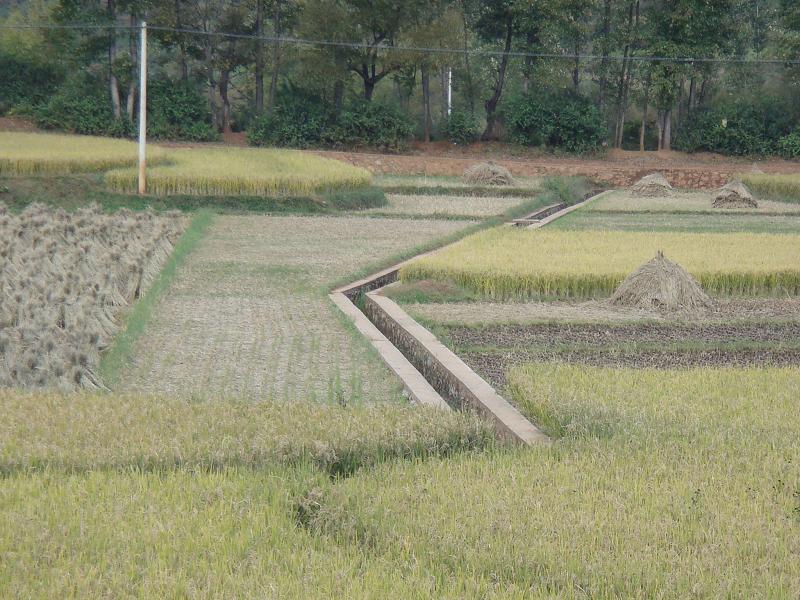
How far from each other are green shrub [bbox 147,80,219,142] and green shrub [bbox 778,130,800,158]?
16.6 metres

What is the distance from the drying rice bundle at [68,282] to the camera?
666 cm

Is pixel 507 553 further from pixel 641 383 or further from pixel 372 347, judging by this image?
pixel 372 347

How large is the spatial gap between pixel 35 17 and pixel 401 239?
2792 centimetres

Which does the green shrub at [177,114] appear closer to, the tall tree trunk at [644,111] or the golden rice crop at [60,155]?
the golden rice crop at [60,155]

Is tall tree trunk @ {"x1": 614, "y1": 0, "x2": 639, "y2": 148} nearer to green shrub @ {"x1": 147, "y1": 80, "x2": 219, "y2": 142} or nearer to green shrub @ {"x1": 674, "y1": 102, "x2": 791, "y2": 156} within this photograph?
green shrub @ {"x1": 674, "y1": 102, "x2": 791, "y2": 156}

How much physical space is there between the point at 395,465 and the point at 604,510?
100 cm

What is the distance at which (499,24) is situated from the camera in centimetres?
3378

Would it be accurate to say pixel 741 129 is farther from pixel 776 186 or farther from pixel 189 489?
pixel 189 489

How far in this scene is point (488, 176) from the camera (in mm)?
25625

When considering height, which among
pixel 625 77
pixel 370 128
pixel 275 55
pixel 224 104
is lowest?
pixel 370 128

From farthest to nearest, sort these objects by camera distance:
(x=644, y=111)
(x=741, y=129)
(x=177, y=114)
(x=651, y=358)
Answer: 1. (x=644, y=111)
2. (x=741, y=129)
3. (x=177, y=114)
4. (x=651, y=358)

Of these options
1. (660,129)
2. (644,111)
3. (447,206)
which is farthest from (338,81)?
(447,206)

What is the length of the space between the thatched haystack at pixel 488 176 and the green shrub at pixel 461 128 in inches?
285

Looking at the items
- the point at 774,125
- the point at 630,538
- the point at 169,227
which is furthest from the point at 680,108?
the point at 630,538
